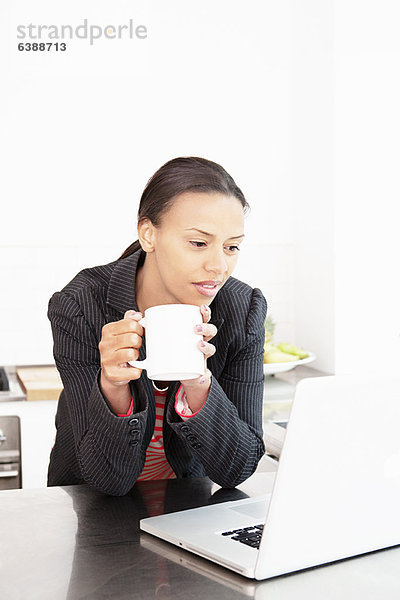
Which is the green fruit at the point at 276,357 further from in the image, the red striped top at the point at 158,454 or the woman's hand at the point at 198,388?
the woman's hand at the point at 198,388

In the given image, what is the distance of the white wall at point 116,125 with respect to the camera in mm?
3201

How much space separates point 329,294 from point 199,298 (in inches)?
70.2

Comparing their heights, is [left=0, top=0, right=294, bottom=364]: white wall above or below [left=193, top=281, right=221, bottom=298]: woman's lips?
above

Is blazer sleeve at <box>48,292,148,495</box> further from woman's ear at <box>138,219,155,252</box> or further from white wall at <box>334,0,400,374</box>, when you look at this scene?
white wall at <box>334,0,400,374</box>

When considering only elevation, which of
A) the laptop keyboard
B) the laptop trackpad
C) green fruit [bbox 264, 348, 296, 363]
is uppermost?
the laptop keyboard

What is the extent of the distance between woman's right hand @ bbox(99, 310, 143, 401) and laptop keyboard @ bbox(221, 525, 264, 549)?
Result: 0.28 metres

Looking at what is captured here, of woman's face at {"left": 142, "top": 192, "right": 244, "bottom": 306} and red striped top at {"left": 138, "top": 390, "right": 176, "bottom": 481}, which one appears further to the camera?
red striped top at {"left": 138, "top": 390, "right": 176, "bottom": 481}

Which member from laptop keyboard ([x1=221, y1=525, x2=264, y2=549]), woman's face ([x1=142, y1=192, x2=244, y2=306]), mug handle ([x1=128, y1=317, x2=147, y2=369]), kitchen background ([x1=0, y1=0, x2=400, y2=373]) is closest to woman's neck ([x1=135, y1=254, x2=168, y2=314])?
woman's face ([x1=142, y1=192, x2=244, y2=306])

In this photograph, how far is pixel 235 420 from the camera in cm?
147

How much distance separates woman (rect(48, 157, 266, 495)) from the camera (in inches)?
53.9

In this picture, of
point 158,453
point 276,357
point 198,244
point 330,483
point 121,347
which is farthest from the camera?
point 276,357

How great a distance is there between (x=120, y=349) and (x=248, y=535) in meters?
0.34

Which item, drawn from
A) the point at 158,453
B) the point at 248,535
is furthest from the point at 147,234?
the point at 248,535

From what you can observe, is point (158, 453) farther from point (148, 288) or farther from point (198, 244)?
point (198, 244)
